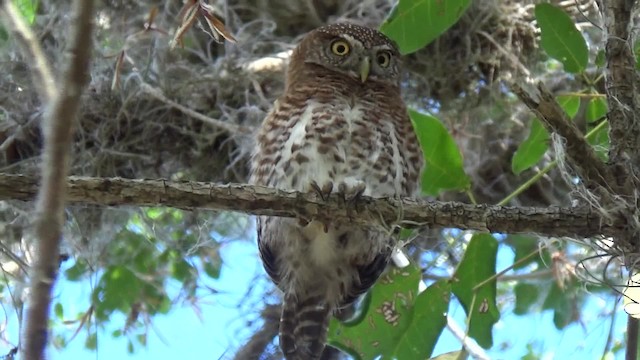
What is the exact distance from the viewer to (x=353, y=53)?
8.42 feet

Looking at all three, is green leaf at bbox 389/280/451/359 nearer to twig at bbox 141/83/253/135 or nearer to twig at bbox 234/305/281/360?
twig at bbox 234/305/281/360

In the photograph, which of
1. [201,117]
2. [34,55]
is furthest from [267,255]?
[34,55]

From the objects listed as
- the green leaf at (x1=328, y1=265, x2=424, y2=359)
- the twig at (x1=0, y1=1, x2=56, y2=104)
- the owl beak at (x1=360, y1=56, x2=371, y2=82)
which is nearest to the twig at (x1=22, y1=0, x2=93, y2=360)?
the twig at (x1=0, y1=1, x2=56, y2=104)

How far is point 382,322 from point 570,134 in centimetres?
81

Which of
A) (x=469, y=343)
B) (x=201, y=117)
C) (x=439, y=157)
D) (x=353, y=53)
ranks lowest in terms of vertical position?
(x=469, y=343)

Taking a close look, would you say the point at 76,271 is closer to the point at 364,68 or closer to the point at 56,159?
the point at 364,68

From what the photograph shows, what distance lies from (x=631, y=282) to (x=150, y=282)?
5.77ft

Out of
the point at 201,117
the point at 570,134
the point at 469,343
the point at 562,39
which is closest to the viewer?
the point at 570,134

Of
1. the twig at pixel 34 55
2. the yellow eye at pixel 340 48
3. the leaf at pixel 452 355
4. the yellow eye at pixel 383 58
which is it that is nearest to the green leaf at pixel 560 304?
the leaf at pixel 452 355

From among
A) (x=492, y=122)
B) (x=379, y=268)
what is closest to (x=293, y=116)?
(x=379, y=268)

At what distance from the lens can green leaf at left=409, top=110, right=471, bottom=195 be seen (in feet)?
6.91

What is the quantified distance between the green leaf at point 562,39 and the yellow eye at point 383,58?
678 mm

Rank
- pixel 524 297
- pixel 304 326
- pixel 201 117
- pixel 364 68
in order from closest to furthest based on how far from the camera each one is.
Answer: pixel 304 326 → pixel 364 68 → pixel 201 117 → pixel 524 297

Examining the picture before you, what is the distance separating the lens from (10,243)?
283 centimetres
